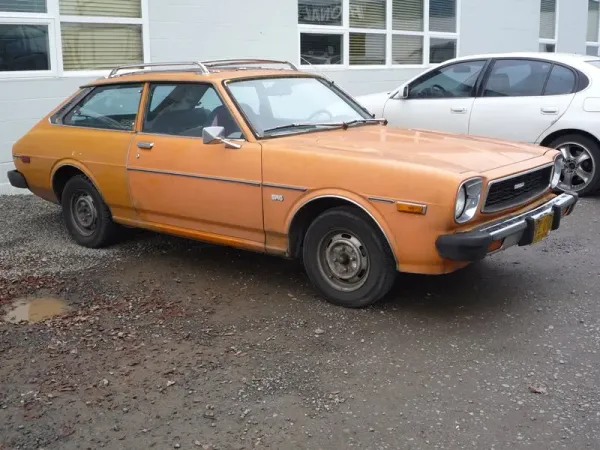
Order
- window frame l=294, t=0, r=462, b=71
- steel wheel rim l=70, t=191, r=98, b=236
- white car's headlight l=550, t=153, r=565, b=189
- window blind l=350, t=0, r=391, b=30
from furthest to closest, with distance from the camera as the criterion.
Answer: window blind l=350, t=0, r=391, b=30 → window frame l=294, t=0, r=462, b=71 → steel wheel rim l=70, t=191, r=98, b=236 → white car's headlight l=550, t=153, r=565, b=189

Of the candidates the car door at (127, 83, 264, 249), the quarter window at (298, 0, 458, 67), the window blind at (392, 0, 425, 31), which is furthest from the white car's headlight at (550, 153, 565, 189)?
the window blind at (392, 0, 425, 31)

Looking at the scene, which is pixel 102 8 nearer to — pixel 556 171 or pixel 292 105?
pixel 292 105

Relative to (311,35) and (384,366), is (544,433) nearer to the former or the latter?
(384,366)

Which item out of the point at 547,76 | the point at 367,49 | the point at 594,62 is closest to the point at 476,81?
the point at 547,76

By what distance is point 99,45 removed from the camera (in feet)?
28.9

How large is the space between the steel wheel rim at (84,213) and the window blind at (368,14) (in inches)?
261

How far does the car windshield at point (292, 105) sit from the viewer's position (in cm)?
534

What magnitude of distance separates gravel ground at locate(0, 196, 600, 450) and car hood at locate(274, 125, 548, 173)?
0.96 m

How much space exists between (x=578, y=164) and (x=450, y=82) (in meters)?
1.79

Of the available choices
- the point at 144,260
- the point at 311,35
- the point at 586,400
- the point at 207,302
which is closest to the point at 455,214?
the point at 586,400

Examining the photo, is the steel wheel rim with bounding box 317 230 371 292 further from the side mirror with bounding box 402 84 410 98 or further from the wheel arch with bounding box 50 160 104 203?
the side mirror with bounding box 402 84 410 98

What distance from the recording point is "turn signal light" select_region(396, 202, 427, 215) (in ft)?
14.1

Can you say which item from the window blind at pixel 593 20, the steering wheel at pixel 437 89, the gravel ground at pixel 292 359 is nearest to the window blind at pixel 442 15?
the steering wheel at pixel 437 89

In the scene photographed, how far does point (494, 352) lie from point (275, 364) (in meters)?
1.24
